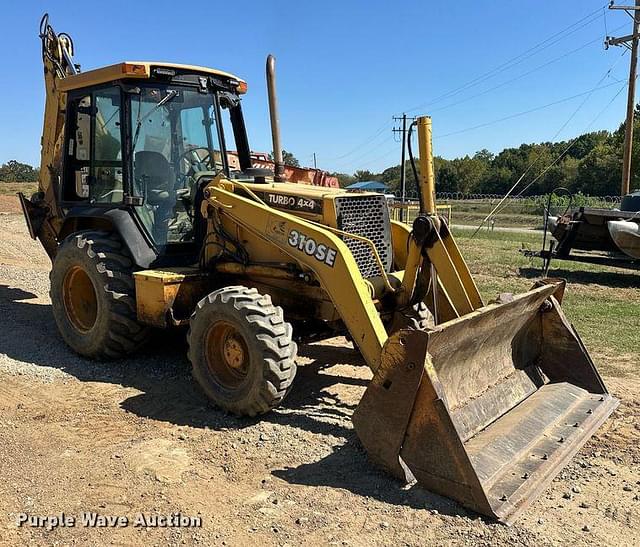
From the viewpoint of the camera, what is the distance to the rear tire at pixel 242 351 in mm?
4508

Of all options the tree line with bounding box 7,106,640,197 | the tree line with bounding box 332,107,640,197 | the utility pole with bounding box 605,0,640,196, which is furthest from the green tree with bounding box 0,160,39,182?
the utility pole with bounding box 605,0,640,196

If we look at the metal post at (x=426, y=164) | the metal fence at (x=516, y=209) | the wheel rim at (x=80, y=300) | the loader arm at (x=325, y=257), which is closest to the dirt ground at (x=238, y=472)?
the wheel rim at (x=80, y=300)

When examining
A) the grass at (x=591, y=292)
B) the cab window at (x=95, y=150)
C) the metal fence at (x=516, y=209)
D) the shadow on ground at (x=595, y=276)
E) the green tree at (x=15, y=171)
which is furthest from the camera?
the green tree at (x=15, y=171)

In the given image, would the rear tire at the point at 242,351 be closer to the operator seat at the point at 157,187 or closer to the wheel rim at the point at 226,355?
the wheel rim at the point at 226,355

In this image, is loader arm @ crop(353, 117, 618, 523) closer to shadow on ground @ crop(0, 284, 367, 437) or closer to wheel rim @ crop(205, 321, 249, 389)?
shadow on ground @ crop(0, 284, 367, 437)

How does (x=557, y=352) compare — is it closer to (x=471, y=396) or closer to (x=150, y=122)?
(x=471, y=396)

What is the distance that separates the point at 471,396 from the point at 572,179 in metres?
61.3

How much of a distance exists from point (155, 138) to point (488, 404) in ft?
12.8

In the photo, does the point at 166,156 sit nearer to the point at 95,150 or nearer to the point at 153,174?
the point at 153,174

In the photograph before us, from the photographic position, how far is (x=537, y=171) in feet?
217

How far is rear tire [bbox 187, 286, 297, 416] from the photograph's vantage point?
4508mm

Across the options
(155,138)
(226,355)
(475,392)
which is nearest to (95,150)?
(155,138)

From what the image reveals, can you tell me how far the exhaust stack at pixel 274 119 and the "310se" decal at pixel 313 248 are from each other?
1377 millimetres

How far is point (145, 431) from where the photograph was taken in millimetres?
4660
